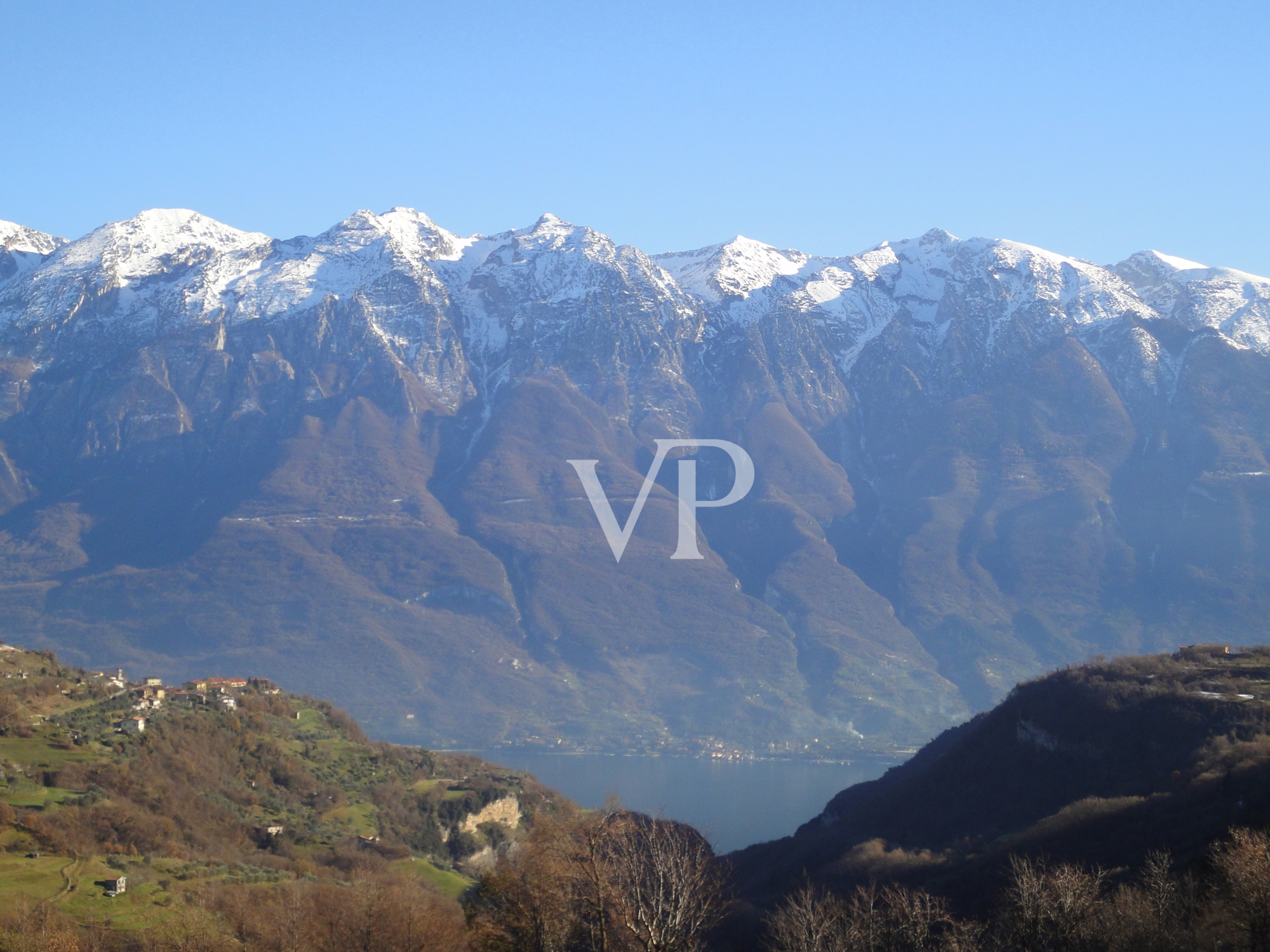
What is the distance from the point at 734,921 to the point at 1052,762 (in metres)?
26.4

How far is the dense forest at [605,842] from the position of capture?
38.6 m

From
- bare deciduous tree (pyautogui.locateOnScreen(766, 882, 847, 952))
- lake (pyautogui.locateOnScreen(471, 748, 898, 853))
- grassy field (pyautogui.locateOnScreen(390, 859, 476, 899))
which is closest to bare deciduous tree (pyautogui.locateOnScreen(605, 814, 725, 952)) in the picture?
bare deciduous tree (pyautogui.locateOnScreen(766, 882, 847, 952))

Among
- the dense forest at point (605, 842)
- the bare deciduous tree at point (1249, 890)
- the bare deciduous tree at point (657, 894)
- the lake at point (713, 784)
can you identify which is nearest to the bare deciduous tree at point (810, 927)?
the dense forest at point (605, 842)

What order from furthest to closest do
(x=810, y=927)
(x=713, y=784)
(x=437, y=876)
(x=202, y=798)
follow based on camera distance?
1. (x=713, y=784)
2. (x=202, y=798)
3. (x=437, y=876)
4. (x=810, y=927)

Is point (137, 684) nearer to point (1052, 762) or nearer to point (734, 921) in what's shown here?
point (734, 921)

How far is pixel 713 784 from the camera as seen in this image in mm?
157500

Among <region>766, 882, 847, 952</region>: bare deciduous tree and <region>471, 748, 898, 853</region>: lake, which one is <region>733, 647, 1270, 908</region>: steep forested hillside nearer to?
<region>766, 882, 847, 952</region>: bare deciduous tree

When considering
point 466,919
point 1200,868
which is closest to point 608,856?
point 466,919

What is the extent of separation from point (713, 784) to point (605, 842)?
12657 cm

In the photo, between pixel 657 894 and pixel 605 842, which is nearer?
pixel 657 894

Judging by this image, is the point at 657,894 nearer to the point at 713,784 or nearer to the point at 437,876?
the point at 437,876

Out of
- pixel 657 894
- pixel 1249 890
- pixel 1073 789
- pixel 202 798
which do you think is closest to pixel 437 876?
pixel 202 798

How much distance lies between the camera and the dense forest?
127 ft

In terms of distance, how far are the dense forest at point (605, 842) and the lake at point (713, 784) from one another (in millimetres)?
25596
